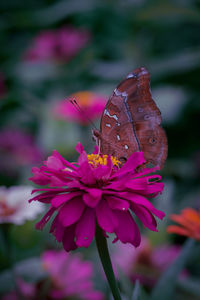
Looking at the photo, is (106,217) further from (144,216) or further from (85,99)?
(85,99)

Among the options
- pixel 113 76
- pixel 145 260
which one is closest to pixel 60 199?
pixel 145 260

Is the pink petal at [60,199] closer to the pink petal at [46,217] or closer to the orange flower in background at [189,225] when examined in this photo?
the pink petal at [46,217]

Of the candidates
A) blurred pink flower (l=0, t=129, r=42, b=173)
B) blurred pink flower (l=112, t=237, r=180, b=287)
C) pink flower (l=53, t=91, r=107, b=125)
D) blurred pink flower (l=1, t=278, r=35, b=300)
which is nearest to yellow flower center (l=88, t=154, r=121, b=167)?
blurred pink flower (l=1, t=278, r=35, b=300)

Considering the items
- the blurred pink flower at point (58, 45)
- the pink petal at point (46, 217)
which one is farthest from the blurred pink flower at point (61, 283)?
the blurred pink flower at point (58, 45)

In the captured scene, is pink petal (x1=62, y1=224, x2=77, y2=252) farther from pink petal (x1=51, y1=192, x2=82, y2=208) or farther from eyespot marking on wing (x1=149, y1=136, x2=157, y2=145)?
eyespot marking on wing (x1=149, y1=136, x2=157, y2=145)

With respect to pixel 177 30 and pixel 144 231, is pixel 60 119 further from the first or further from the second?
pixel 177 30

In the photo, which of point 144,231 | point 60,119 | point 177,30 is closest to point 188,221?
point 144,231
